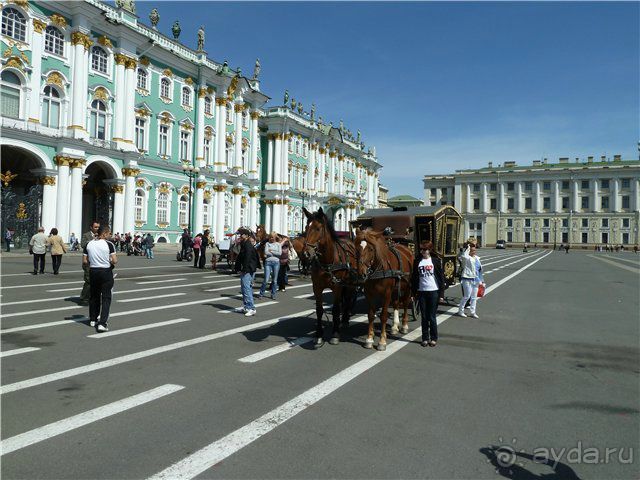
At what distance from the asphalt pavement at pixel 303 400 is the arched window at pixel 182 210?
3280 cm

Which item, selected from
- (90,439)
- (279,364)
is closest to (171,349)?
(279,364)

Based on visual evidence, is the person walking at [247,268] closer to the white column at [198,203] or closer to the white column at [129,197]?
the white column at [129,197]

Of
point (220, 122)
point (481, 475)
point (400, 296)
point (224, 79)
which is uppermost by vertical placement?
point (224, 79)

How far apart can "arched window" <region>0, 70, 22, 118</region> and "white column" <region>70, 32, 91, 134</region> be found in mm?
3338

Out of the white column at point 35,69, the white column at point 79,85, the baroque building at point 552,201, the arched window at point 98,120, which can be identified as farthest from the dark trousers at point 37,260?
the baroque building at point 552,201

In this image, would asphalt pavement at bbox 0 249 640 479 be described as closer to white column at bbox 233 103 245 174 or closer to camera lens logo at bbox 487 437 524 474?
camera lens logo at bbox 487 437 524 474

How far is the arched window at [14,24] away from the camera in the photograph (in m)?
28.6

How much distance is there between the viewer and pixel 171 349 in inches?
298

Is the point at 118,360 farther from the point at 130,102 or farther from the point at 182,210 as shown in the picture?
the point at 182,210

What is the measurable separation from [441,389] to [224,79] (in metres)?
46.2

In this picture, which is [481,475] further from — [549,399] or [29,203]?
[29,203]

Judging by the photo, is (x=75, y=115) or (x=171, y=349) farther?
(x=75, y=115)

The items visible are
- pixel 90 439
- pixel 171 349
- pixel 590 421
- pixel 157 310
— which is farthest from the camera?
pixel 157 310

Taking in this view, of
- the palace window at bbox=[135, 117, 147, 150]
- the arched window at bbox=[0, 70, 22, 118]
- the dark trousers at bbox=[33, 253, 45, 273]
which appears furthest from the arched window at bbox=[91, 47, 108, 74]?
the dark trousers at bbox=[33, 253, 45, 273]
